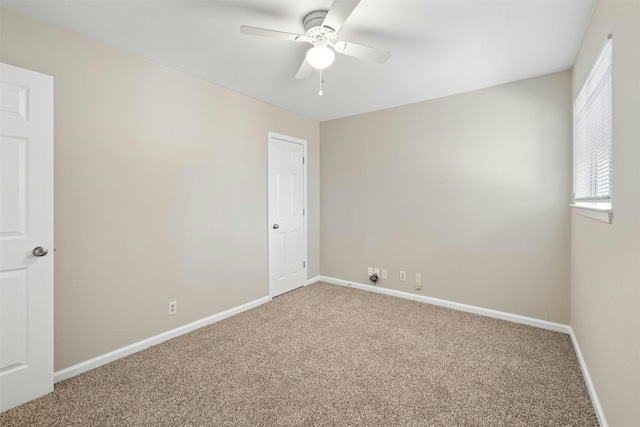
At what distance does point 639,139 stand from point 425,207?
249 centimetres

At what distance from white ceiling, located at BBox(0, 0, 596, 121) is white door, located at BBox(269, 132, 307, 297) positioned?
978mm

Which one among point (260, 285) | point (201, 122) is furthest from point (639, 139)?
point (260, 285)

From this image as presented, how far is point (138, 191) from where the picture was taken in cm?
252

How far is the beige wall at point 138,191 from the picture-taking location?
211 cm

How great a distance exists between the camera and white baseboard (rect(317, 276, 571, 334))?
286 centimetres

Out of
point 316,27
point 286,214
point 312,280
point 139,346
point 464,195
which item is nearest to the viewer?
point 316,27

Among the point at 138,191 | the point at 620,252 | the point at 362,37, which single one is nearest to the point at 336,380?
the point at 620,252

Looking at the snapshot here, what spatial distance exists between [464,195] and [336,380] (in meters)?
2.43

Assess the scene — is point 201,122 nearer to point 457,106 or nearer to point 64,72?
point 64,72

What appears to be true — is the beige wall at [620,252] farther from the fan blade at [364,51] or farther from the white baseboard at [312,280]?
the white baseboard at [312,280]

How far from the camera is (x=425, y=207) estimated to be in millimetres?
3639

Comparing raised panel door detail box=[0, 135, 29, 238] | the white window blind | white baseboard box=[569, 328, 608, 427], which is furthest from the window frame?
raised panel door detail box=[0, 135, 29, 238]

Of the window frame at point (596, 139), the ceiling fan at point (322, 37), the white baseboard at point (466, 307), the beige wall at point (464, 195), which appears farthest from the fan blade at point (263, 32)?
the white baseboard at point (466, 307)

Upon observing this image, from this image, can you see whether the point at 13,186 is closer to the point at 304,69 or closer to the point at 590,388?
the point at 304,69
